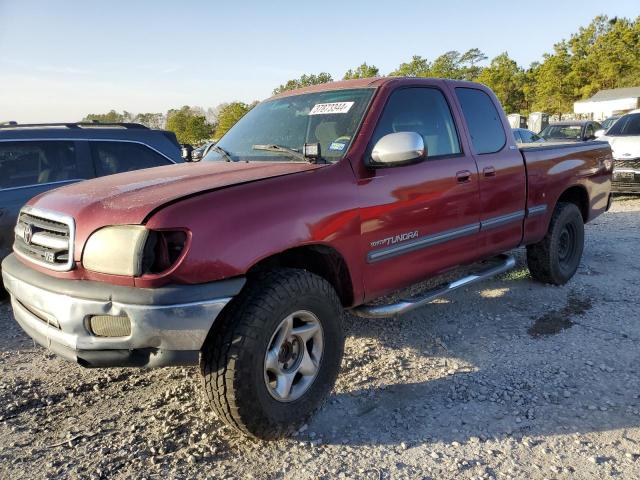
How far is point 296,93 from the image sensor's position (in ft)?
12.8

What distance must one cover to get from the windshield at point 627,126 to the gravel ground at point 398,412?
307 inches

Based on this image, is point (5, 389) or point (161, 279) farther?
point (5, 389)

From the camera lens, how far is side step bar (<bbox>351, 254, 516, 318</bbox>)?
10.3ft

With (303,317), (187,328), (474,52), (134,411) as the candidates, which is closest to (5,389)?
(134,411)

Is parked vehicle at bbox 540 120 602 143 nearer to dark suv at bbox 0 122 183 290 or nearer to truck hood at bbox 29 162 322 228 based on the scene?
dark suv at bbox 0 122 183 290

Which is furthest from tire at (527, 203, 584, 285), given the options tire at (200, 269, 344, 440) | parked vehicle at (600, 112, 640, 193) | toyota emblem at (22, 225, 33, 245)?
parked vehicle at (600, 112, 640, 193)

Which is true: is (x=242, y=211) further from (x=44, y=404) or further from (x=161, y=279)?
(x=44, y=404)

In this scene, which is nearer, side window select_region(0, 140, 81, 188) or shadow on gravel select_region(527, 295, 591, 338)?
shadow on gravel select_region(527, 295, 591, 338)

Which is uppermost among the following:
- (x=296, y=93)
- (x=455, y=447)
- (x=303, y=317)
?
(x=296, y=93)

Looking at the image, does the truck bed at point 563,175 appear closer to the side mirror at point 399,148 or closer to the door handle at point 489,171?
the door handle at point 489,171

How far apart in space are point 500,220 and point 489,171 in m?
0.45

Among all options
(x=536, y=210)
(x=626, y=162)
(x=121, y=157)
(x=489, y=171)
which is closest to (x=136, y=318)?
(x=489, y=171)

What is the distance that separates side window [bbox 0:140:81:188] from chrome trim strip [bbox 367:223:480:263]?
3.43 m

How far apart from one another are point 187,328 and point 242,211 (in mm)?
605
